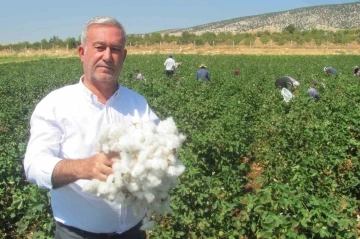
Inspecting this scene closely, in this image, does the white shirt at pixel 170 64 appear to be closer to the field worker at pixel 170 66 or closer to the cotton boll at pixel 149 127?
the field worker at pixel 170 66

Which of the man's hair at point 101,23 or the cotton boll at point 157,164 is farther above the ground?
the man's hair at point 101,23

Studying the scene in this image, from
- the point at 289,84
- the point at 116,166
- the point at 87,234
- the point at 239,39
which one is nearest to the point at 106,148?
the point at 116,166

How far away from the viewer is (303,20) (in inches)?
5443

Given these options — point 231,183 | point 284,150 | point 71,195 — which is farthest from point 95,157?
point 284,150

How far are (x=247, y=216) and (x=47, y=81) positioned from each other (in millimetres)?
15953

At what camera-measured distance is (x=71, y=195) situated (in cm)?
243

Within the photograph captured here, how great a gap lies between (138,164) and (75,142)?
0.59 m

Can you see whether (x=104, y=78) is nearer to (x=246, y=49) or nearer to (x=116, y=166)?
(x=116, y=166)

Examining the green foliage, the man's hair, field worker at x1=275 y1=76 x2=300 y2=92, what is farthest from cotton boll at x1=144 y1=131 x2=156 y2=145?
field worker at x1=275 y1=76 x2=300 y2=92

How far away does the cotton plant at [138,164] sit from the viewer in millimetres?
1943

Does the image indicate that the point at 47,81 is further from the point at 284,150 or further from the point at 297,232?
the point at 297,232

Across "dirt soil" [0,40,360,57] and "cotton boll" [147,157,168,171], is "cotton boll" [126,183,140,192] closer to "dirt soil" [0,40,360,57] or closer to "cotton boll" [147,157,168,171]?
"cotton boll" [147,157,168,171]

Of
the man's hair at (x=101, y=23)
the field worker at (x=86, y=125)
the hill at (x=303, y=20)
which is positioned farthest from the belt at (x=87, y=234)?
the hill at (x=303, y=20)

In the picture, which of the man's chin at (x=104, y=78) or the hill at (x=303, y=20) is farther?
the hill at (x=303, y=20)
